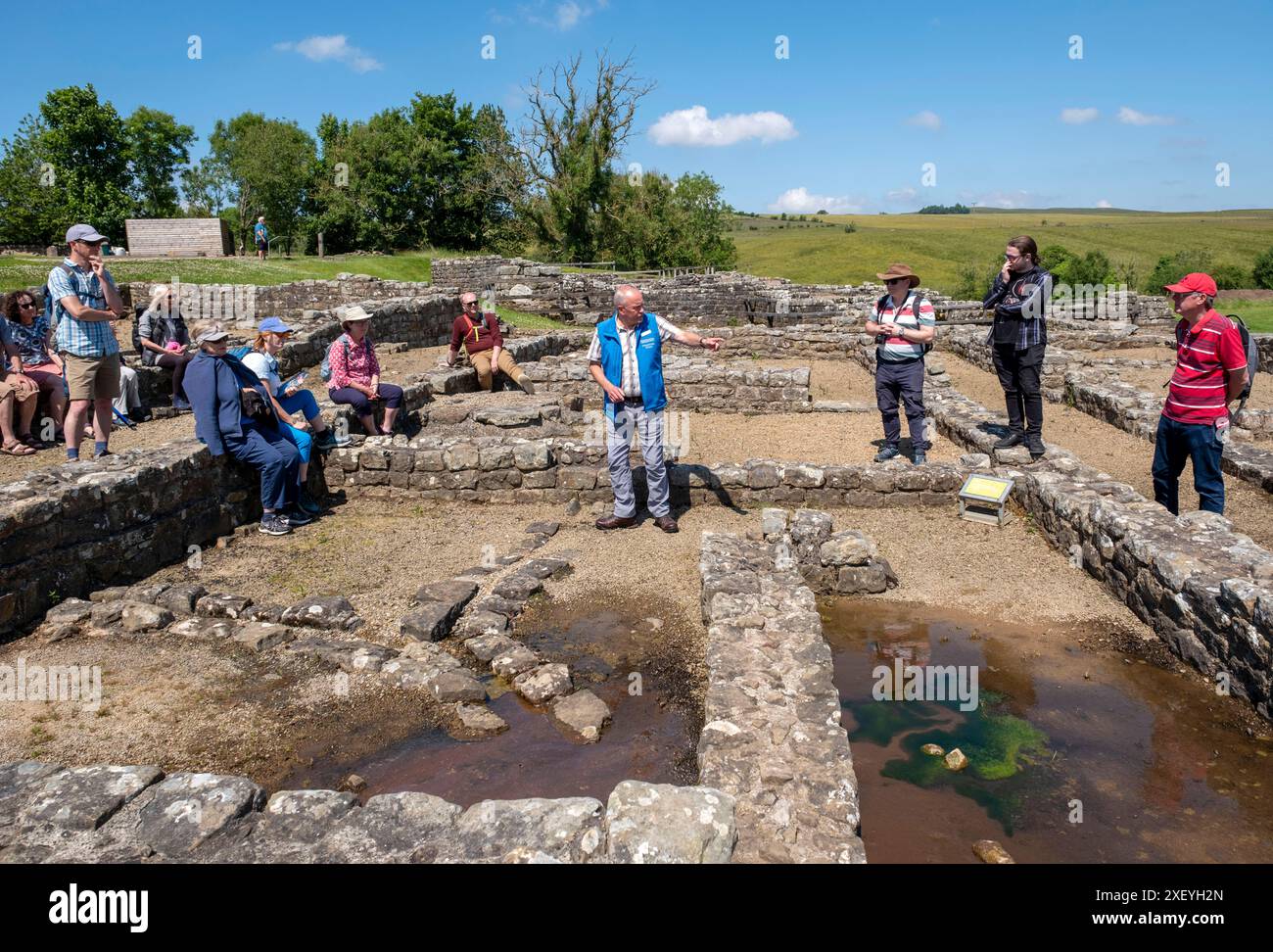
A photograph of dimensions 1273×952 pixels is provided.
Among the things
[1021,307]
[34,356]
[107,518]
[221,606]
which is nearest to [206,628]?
[221,606]

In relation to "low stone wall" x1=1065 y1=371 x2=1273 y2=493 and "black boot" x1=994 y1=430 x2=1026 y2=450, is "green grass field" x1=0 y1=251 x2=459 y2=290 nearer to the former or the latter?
"black boot" x1=994 y1=430 x2=1026 y2=450

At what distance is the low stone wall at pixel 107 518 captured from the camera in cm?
592

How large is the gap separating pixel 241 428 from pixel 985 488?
7.12 metres

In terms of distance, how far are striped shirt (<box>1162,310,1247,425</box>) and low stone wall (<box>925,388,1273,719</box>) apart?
853 millimetres

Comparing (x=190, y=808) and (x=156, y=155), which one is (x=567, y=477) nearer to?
(x=190, y=808)

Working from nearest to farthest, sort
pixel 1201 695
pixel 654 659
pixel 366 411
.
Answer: pixel 1201 695
pixel 654 659
pixel 366 411

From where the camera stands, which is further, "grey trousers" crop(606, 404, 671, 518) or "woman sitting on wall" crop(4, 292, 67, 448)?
"woman sitting on wall" crop(4, 292, 67, 448)

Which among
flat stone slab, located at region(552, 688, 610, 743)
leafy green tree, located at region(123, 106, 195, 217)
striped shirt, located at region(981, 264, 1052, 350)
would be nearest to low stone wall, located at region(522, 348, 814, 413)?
striped shirt, located at region(981, 264, 1052, 350)

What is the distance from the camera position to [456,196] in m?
43.8

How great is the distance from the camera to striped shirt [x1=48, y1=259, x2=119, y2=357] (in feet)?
26.4

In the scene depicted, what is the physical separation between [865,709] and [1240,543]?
3.19 metres

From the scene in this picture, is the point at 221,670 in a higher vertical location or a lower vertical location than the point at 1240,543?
lower
